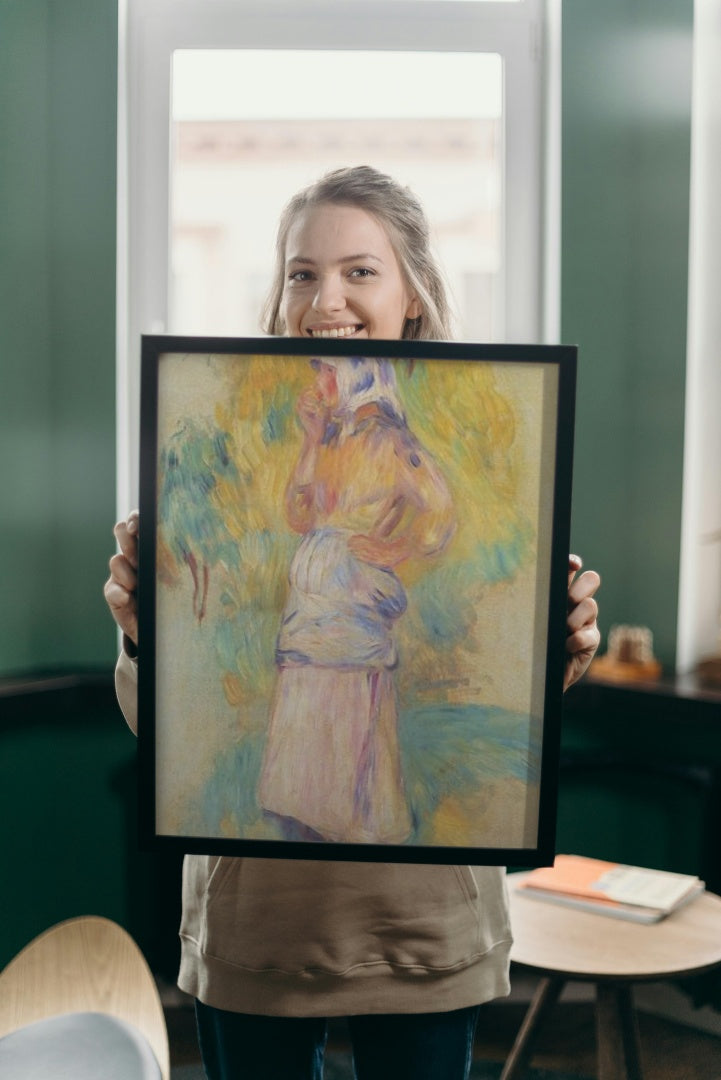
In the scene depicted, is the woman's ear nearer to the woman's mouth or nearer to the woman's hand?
the woman's mouth

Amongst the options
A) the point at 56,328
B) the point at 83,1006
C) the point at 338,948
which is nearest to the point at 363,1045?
the point at 338,948

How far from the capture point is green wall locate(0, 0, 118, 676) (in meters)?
2.49

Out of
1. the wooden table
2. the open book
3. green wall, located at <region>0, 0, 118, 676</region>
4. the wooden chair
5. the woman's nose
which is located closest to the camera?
the wooden chair

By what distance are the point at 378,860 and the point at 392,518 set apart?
0.33 meters

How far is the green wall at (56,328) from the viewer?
98.2 inches

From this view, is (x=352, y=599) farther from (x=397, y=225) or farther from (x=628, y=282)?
(x=628, y=282)

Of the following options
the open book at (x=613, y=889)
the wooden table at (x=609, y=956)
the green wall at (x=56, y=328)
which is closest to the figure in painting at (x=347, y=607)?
the wooden table at (x=609, y=956)

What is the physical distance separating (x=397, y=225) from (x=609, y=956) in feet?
3.97

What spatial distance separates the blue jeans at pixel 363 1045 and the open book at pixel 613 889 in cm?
85

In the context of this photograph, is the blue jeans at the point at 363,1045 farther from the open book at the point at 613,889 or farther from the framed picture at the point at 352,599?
the open book at the point at 613,889

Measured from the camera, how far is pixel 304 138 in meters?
2.65

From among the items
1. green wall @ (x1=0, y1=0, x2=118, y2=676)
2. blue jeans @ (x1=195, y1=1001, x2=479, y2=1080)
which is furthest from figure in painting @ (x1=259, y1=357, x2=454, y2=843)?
green wall @ (x1=0, y1=0, x2=118, y2=676)

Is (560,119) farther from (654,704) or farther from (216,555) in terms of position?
(216,555)

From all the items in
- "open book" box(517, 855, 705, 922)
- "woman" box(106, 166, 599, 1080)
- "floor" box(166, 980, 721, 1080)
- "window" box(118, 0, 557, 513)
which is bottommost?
"floor" box(166, 980, 721, 1080)
